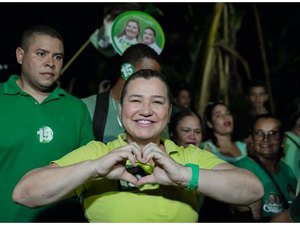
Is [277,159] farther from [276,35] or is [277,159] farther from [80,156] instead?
[276,35]

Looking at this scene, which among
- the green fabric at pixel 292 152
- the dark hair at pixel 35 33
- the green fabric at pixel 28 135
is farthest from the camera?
the green fabric at pixel 292 152

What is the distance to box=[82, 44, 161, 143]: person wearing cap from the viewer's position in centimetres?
358

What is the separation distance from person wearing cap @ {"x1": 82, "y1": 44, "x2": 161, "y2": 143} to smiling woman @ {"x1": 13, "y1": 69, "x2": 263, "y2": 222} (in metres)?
1.06

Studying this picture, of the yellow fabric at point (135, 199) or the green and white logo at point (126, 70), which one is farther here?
the green and white logo at point (126, 70)

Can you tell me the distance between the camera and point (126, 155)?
7.09 feet

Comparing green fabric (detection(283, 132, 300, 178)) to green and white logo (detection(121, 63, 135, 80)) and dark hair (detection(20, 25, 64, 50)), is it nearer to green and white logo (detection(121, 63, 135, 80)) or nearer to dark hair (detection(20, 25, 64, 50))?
green and white logo (detection(121, 63, 135, 80))

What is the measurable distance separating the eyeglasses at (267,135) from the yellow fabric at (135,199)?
79.3 inches

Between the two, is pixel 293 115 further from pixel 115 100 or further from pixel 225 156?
pixel 115 100

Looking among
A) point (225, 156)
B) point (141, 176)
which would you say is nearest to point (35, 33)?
point (141, 176)

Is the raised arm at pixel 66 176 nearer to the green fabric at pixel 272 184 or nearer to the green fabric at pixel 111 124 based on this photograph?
the green fabric at pixel 111 124

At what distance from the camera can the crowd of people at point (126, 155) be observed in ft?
7.25

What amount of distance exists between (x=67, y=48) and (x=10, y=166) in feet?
14.0

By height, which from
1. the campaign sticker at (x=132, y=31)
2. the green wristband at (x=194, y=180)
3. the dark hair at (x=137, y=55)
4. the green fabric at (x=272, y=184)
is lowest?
the green fabric at (x=272, y=184)

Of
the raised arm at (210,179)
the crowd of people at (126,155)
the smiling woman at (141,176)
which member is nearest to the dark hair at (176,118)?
the crowd of people at (126,155)
